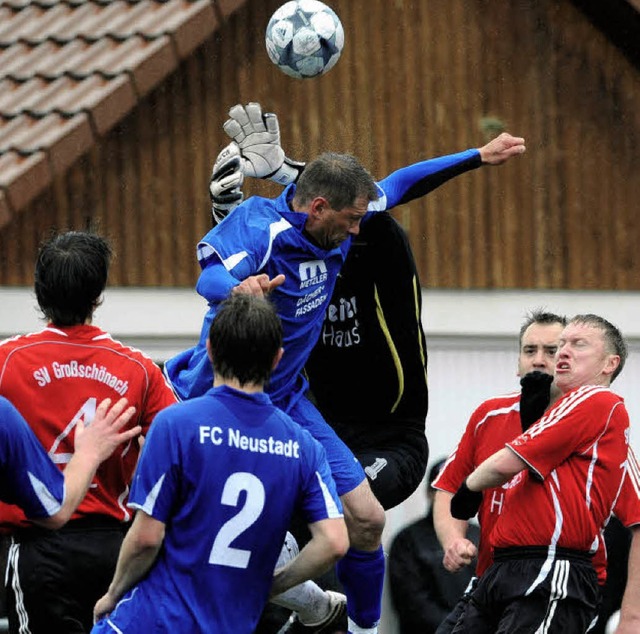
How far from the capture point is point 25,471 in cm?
614

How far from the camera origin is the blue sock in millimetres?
8438

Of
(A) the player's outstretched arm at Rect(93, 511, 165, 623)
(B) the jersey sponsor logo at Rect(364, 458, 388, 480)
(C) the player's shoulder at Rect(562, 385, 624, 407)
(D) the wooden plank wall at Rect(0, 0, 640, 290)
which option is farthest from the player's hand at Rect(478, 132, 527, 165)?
(D) the wooden plank wall at Rect(0, 0, 640, 290)

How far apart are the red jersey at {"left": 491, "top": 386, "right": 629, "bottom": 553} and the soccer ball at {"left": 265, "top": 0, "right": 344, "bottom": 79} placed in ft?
7.83

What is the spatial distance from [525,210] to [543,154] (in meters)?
0.44

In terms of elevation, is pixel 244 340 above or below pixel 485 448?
above

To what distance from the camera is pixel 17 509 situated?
688 cm

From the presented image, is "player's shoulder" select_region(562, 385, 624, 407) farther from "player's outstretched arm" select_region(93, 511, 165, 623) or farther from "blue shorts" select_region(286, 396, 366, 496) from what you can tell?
"player's outstretched arm" select_region(93, 511, 165, 623)

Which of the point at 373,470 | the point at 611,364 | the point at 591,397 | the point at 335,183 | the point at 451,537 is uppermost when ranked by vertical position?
the point at 335,183

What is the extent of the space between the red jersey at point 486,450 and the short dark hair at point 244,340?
219 cm

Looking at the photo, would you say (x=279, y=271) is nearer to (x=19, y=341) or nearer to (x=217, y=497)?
(x=19, y=341)

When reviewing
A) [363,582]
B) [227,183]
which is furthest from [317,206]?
[363,582]

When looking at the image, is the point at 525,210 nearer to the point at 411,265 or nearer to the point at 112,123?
the point at 112,123

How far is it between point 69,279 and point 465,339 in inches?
269

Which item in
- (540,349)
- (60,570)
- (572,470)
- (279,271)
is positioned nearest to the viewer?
(60,570)
